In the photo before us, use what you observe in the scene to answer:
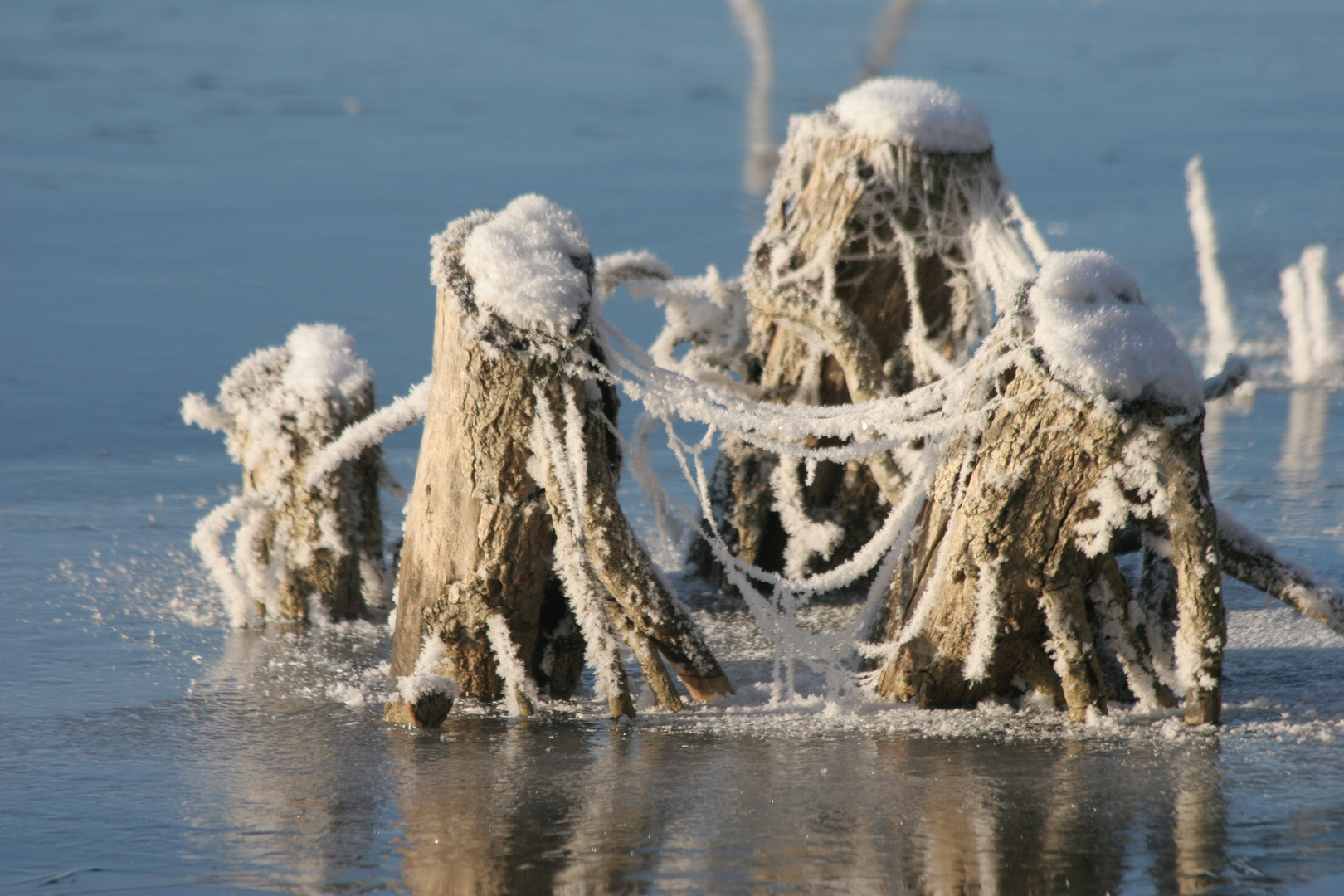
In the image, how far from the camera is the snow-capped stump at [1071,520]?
2902 millimetres

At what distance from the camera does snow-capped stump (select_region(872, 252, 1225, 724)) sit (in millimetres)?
2902

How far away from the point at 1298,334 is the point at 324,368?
5.40 m

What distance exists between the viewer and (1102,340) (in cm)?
289

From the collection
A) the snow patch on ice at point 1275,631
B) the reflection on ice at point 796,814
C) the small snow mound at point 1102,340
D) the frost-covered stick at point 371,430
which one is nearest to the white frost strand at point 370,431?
the frost-covered stick at point 371,430

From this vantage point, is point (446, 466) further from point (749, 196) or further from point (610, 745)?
point (749, 196)

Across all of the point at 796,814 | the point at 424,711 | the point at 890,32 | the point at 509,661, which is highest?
the point at 890,32

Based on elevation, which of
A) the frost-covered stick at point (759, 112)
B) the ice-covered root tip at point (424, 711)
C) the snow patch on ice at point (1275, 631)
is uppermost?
the frost-covered stick at point (759, 112)

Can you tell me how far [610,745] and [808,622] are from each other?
4.03 ft

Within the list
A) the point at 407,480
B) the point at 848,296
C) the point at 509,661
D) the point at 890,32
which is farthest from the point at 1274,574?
the point at 890,32

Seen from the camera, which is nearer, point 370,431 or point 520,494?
point 520,494

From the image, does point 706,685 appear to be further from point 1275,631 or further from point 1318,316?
point 1318,316

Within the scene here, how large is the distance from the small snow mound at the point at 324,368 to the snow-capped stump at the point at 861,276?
123cm

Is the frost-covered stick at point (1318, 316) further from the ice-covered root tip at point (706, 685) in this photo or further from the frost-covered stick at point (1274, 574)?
the ice-covered root tip at point (706, 685)

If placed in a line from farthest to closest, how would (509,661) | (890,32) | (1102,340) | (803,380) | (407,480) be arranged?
1. (890,32)
2. (407,480)
3. (803,380)
4. (509,661)
5. (1102,340)
